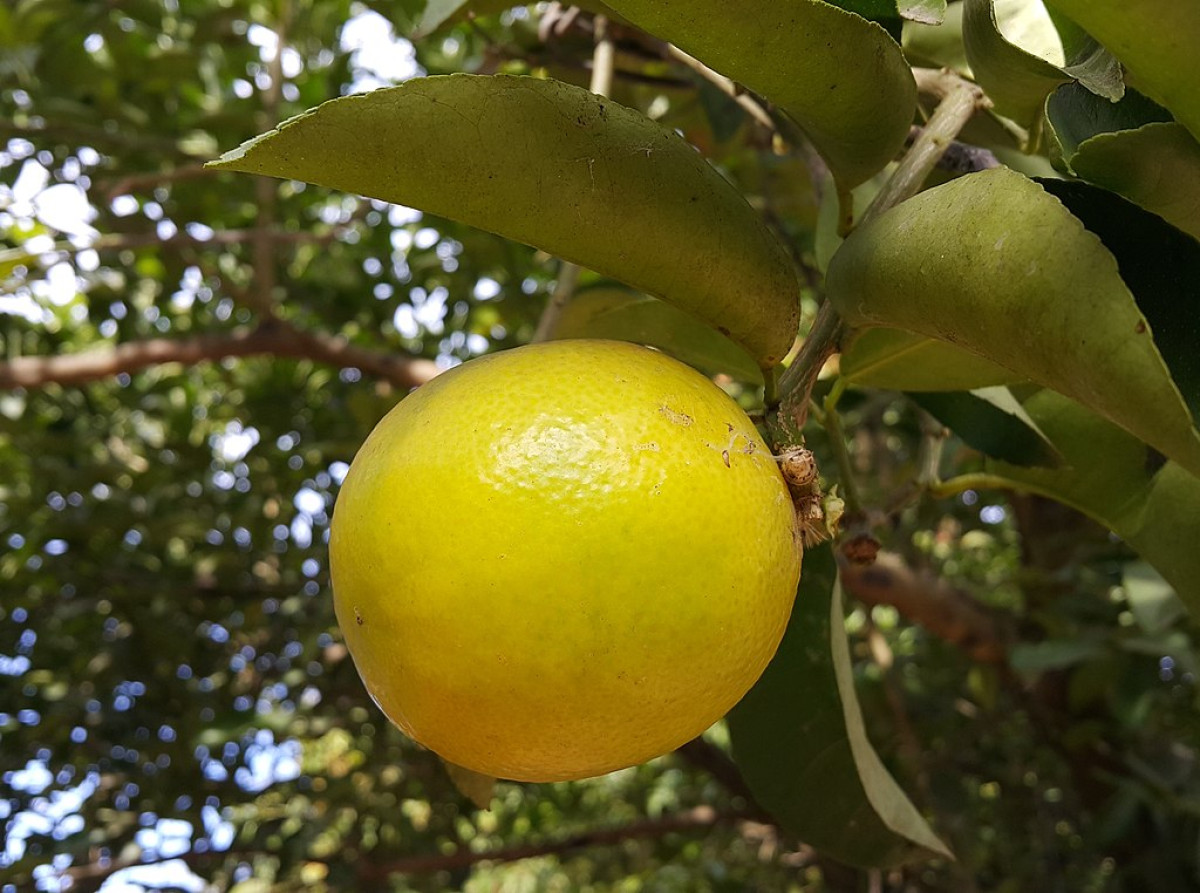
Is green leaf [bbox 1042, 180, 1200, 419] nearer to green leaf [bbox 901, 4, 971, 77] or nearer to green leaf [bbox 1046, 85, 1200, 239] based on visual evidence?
green leaf [bbox 1046, 85, 1200, 239]

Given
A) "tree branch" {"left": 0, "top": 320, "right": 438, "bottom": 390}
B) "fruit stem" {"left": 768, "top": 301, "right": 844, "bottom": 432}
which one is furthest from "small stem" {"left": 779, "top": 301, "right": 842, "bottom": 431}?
"tree branch" {"left": 0, "top": 320, "right": 438, "bottom": 390}

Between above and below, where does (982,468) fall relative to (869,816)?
above

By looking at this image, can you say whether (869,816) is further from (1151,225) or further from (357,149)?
(357,149)

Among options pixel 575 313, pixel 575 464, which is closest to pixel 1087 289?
pixel 575 464

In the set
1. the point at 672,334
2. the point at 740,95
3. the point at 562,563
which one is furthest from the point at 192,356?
the point at 562,563

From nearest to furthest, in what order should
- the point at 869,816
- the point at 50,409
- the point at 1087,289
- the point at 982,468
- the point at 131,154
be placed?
the point at 1087,289 < the point at 869,816 < the point at 982,468 < the point at 131,154 < the point at 50,409

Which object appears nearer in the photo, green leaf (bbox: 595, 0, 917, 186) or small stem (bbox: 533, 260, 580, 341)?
green leaf (bbox: 595, 0, 917, 186)
